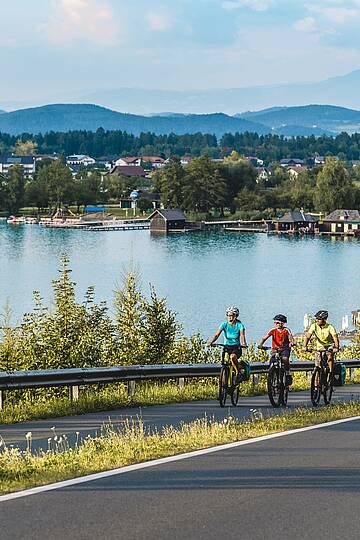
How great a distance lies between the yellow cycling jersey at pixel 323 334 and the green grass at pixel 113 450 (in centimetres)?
271

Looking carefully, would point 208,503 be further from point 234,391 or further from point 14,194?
point 14,194

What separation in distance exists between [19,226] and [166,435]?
488 ft

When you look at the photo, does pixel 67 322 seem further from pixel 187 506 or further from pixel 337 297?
pixel 337 297

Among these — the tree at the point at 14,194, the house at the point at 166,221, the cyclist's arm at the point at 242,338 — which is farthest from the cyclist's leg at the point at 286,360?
the tree at the point at 14,194

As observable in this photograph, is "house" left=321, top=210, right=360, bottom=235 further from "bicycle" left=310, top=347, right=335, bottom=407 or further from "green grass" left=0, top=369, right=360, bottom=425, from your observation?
"bicycle" left=310, top=347, right=335, bottom=407

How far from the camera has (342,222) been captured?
15600cm

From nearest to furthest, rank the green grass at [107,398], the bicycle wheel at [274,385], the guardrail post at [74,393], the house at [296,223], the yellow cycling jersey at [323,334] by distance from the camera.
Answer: the green grass at [107,398]
the guardrail post at [74,393]
the bicycle wheel at [274,385]
the yellow cycling jersey at [323,334]
the house at [296,223]

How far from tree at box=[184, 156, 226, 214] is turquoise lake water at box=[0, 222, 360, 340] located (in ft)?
66.0

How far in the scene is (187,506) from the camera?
801 centimetres

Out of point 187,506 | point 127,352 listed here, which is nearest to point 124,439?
point 187,506

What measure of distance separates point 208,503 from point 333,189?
15953cm

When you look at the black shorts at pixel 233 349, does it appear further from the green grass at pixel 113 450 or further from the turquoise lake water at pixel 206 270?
the turquoise lake water at pixel 206 270

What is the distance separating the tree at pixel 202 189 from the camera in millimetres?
170250

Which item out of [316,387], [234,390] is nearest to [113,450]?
[234,390]
